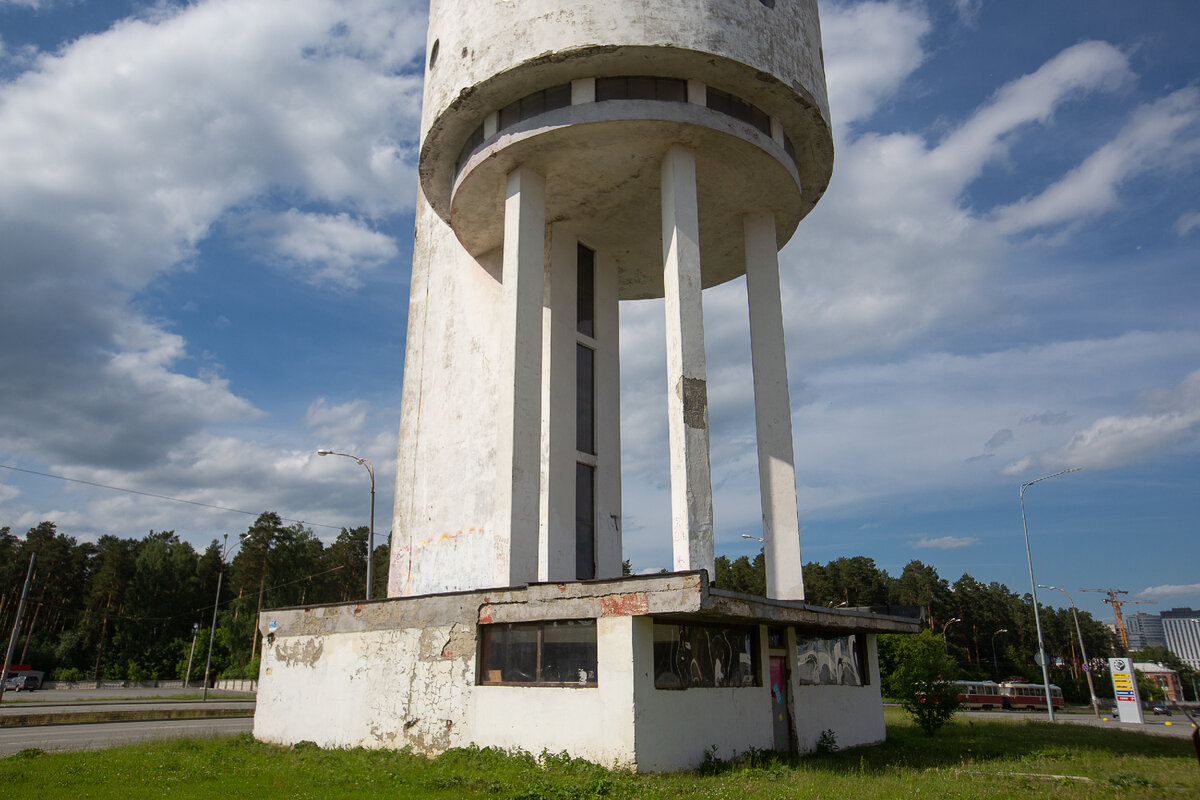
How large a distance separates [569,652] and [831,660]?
23.8 ft

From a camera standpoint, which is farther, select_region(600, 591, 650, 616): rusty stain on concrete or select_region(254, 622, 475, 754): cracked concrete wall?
select_region(254, 622, 475, 754): cracked concrete wall

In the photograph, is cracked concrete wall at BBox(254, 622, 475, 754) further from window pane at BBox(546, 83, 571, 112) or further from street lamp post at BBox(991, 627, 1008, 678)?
street lamp post at BBox(991, 627, 1008, 678)

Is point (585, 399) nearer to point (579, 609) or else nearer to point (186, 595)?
point (579, 609)

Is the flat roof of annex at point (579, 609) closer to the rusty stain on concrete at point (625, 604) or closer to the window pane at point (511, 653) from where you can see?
the rusty stain on concrete at point (625, 604)

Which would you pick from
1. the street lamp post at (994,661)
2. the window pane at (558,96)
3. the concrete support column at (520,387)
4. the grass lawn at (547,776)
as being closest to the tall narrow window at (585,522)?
the concrete support column at (520,387)

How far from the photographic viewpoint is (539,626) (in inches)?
445

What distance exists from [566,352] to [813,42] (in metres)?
8.07

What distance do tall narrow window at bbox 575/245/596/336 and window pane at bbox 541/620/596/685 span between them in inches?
316

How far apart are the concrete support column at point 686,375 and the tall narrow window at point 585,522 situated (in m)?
4.11

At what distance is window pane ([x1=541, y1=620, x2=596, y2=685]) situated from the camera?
10.6 metres

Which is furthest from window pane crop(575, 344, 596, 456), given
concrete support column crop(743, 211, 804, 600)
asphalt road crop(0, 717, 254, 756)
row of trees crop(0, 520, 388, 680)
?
row of trees crop(0, 520, 388, 680)

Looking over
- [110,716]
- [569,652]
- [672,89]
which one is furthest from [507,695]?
[110,716]

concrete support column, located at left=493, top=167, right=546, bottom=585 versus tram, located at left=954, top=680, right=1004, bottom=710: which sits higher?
concrete support column, located at left=493, top=167, right=546, bottom=585

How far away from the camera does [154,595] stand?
5753 cm
